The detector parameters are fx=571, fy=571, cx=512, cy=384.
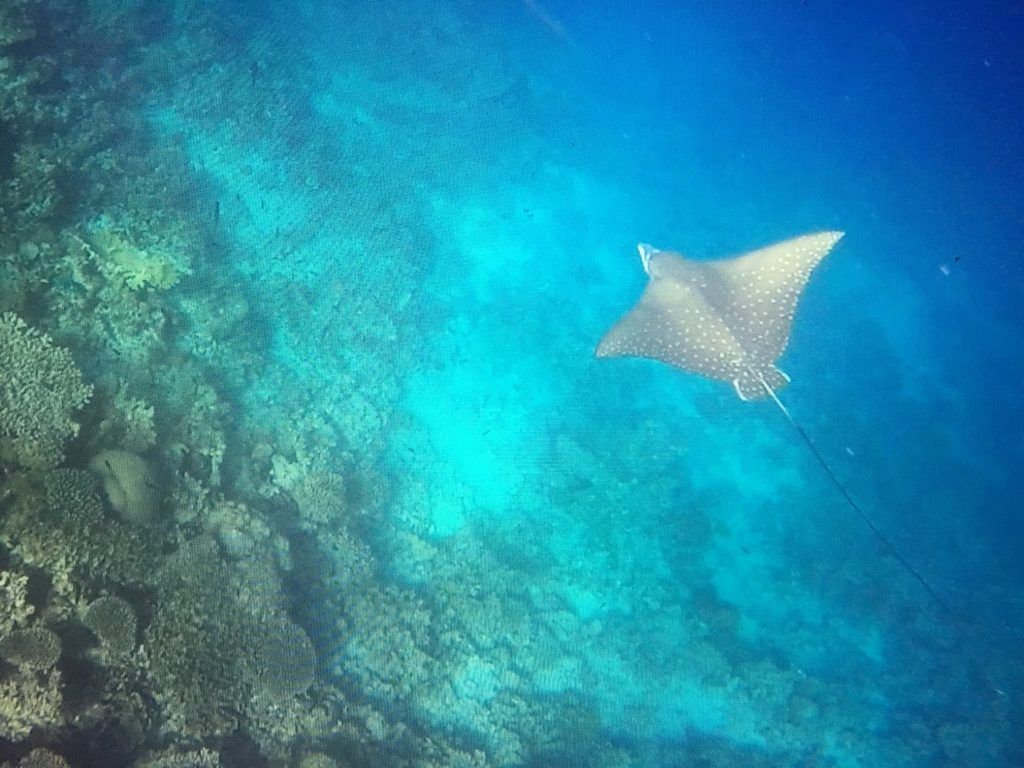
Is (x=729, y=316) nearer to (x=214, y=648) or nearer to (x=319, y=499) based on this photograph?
(x=319, y=499)

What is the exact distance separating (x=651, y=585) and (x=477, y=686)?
3809mm

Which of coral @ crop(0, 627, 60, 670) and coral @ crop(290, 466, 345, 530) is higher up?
coral @ crop(0, 627, 60, 670)

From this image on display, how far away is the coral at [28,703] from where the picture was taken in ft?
12.6

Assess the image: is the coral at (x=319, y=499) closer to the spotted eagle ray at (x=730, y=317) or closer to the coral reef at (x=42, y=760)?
the coral reef at (x=42, y=760)

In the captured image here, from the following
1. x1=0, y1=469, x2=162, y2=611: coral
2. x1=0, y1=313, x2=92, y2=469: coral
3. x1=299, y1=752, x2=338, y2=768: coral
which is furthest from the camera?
x1=299, y1=752, x2=338, y2=768: coral

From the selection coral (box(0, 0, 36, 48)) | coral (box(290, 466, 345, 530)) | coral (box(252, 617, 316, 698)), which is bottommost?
coral (box(290, 466, 345, 530))

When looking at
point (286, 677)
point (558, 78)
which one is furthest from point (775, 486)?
point (558, 78)

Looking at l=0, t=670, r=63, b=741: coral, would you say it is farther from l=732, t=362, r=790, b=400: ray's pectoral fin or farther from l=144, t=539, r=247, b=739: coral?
l=732, t=362, r=790, b=400: ray's pectoral fin

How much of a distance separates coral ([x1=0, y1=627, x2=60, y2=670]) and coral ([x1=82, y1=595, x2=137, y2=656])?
0.29 meters

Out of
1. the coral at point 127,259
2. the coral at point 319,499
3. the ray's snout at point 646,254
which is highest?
the ray's snout at point 646,254

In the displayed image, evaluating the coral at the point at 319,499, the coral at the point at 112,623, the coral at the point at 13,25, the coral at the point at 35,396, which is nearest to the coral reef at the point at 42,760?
the coral at the point at 112,623

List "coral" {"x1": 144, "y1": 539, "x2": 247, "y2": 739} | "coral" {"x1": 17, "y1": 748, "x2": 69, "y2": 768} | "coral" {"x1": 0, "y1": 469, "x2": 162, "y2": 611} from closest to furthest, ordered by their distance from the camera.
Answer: "coral" {"x1": 17, "y1": 748, "x2": 69, "y2": 768}, "coral" {"x1": 0, "y1": 469, "x2": 162, "y2": 611}, "coral" {"x1": 144, "y1": 539, "x2": 247, "y2": 739}

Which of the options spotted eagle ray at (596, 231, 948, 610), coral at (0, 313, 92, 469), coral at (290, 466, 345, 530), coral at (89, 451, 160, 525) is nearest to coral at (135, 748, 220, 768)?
coral at (89, 451, 160, 525)

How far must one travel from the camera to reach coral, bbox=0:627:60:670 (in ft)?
13.2
